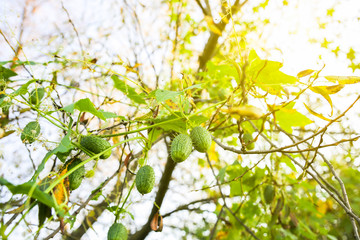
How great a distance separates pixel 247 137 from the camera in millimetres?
2221

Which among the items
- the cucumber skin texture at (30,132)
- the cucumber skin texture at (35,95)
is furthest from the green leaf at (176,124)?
the cucumber skin texture at (35,95)

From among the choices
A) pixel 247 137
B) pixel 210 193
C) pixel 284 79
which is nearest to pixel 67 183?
pixel 284 79

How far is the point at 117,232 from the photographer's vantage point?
155cm

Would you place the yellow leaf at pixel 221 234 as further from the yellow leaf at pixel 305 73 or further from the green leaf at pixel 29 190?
the green leaf at pixel 29 190

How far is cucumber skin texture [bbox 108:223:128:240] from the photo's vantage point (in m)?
1.54

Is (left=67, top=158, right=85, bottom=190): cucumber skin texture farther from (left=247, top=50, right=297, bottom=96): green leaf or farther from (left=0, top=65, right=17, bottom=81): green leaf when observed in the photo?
(left=247, top=50, right=297, bottom=96): green leaf

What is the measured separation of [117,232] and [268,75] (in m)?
1.18

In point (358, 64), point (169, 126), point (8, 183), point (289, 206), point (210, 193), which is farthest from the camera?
point (210, 193)

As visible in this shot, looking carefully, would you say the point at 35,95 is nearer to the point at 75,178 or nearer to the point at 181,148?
the point at 75,178

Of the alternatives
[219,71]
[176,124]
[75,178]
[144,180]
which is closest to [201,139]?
[176,124]

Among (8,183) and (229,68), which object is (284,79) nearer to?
(229,68)

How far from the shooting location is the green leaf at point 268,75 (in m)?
1.52

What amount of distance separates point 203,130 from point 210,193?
11.3 feet

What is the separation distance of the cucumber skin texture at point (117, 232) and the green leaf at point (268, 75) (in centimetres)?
108
